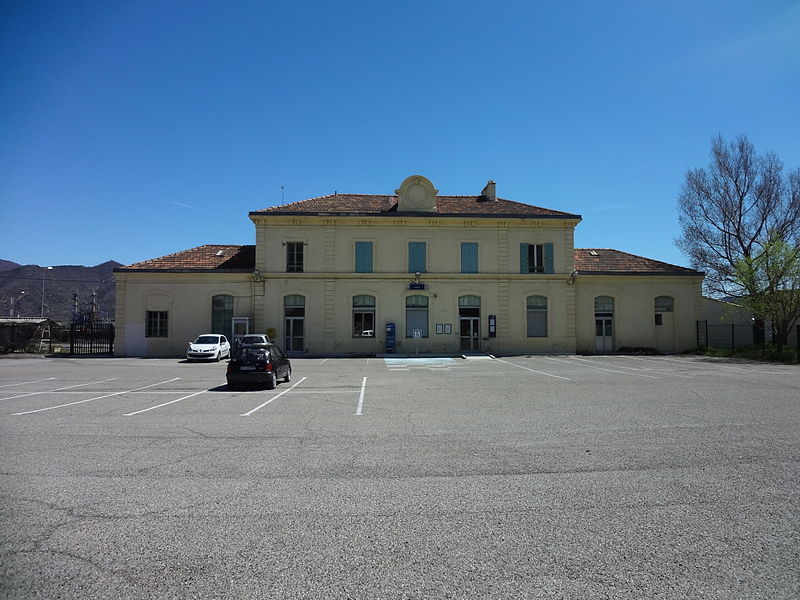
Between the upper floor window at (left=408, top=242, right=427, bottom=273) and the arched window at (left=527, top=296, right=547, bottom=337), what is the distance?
24.5 feet

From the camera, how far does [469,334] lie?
105 ft

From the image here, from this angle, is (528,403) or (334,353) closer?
(528,403)

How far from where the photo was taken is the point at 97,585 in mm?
3406

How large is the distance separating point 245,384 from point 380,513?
11.8 m

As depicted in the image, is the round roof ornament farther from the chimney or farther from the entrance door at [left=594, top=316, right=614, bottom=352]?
the entrance door at [left=594, top=316, right=614, bottom=352]

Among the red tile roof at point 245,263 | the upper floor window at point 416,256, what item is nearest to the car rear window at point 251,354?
the red tile roof at point 245,263

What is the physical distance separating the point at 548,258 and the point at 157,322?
2554cm

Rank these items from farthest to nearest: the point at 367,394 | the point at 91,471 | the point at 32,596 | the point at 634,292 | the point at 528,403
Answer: the point at 634,292, the point at 367,394, the point at 528,403, the point at 91,471, the point at 32,596

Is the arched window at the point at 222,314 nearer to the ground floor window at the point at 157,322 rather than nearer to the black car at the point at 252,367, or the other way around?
the ground floor window at the point at 157,322

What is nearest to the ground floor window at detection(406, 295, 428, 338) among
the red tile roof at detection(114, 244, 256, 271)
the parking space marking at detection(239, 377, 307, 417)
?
the red tile roof at detection(114, 244, 256, 271)

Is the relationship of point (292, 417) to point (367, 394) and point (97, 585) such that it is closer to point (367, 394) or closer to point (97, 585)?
point (367, 394)

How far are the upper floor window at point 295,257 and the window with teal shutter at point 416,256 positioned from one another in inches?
277

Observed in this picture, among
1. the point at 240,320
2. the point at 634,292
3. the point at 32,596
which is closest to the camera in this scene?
the point at 32,596

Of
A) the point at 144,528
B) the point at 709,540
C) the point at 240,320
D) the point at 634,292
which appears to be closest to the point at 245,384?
the point at 144,528
